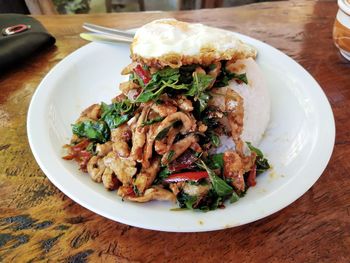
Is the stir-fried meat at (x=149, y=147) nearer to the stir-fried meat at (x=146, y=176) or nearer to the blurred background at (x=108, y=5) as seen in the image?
the stir-fried meat at (x=146, y=176)

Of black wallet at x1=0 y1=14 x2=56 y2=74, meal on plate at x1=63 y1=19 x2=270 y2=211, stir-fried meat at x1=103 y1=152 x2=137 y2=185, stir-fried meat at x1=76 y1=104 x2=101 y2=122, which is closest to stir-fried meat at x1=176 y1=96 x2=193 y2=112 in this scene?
meal on plate at x1=63 y1=19 x2=270 y2=211

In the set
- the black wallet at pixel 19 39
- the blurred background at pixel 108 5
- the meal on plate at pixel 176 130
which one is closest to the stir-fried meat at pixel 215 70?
the meal on plate at pixel 176 130

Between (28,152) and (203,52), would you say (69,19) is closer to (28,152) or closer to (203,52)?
(28,152)

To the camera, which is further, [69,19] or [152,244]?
[69,19]

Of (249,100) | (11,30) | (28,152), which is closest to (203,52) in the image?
(249,100)

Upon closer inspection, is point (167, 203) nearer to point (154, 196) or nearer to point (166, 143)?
point (154, 196)

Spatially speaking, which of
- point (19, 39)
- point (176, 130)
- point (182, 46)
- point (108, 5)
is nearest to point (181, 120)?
point (176, 130)
